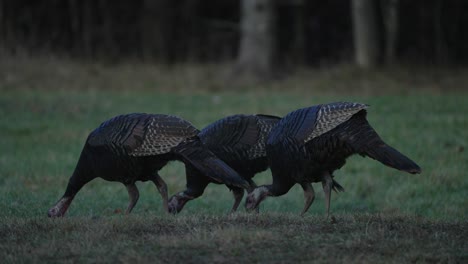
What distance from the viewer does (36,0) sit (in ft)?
93.2

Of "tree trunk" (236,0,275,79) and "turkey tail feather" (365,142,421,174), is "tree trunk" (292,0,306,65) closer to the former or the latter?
"tree trunk" (236,0,275,79)

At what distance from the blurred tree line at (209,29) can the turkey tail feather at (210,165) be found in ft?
51.4

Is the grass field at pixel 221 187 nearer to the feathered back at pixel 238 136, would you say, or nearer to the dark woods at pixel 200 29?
the feathered back at pixel 238 136

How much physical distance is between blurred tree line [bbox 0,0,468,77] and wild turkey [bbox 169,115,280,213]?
1467 centimetres

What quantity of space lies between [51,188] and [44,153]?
2.37 meters

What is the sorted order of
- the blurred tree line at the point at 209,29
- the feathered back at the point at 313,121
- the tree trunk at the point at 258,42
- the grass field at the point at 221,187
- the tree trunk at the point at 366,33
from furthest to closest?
the blurred tree line at the point at 209,29
the tree trunk at the point at 258,42
the tree trunk at the point at 366,33
the feathered back at the point at 313,121
the grass field at the point at 221,187

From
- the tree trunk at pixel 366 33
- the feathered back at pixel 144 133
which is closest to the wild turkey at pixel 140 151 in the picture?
the feathered back at pixel 144 133

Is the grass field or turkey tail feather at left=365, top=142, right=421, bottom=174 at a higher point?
→ turkey tail feather at left=365, top=142, right=421, bottom=174

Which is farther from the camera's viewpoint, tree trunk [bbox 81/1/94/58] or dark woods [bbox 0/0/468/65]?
tree trunk [bbox 81/1/94/58]

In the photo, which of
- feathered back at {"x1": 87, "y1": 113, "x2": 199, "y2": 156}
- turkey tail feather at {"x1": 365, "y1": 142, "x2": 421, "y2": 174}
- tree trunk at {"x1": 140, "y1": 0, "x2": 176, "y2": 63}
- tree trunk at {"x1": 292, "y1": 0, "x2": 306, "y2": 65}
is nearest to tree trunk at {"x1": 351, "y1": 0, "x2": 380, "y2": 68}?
tree trunk at {"x1": 292, "y1": 0, "x2": 306, "y2": 65}

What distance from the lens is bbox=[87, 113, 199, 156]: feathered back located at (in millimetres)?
7539

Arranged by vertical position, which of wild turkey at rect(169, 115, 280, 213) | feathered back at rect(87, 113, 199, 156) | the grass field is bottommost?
the grass field

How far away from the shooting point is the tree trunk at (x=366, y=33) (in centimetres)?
2081

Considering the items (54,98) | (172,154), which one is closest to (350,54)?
(54,98)
